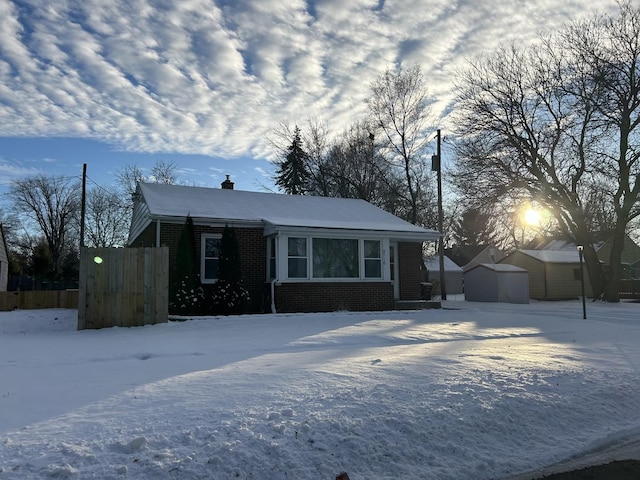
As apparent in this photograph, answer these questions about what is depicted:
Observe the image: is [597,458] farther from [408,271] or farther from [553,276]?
[553,276]

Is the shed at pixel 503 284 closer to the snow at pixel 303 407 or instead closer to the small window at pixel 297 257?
the small window at pixel 297 257

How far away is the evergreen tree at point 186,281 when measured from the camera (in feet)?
45.0

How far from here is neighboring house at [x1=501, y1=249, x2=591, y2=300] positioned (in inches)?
1152

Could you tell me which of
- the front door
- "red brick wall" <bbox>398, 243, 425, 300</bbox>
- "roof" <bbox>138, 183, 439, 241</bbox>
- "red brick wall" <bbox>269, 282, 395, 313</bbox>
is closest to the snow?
"red brick wall" <bbox>269, 282, 395, 313</bbox>

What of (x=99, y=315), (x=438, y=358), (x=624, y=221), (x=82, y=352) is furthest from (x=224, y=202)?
(x=624, y=221)

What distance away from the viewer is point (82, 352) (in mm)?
8070

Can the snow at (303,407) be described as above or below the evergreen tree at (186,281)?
below

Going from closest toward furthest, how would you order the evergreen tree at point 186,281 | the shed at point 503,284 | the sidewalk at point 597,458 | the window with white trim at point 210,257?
the sidewalk at point 597,458
the evergreen tree at point 186,281
the window with white trim at point 210,257
the shed at point 503,284

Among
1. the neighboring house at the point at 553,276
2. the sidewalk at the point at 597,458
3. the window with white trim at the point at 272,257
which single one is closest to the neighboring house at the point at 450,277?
the neighboring house at the point at 553,276

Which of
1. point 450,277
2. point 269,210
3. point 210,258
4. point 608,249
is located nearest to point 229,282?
point 210,258

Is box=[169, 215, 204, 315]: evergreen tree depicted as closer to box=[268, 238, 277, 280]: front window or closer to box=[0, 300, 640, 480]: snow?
box=[268, 238, 277, 280]: front window

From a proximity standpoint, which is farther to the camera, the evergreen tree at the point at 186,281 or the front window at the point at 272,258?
the front window at the point at 272,258

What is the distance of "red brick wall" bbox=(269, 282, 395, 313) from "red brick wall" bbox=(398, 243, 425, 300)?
2302mm

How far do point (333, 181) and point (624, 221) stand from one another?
19.6 metres
